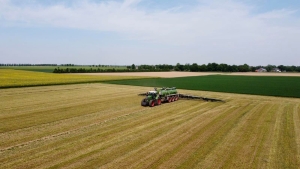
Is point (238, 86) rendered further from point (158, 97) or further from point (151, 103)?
point (151, 103)

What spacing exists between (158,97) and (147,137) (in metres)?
11.6

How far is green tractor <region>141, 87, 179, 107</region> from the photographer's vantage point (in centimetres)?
2446

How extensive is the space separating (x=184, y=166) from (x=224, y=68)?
154189mm

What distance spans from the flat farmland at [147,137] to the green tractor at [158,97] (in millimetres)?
1640

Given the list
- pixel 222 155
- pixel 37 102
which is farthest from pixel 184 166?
pixel 37 102

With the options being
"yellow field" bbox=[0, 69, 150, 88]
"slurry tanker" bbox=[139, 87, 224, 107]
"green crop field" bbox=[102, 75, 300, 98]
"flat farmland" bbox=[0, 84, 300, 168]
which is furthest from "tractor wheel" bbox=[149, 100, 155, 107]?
"yellow field" bbox=[0, 69, 150, 88]

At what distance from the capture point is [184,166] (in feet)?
34.2

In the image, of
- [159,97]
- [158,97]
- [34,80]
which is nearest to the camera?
[158,97]

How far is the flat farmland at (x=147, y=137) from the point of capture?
35.9 feet

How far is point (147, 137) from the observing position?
1428 centimetres

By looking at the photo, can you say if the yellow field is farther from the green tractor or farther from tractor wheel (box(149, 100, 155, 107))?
tractor wheel (box(149, 100, 155, 107))

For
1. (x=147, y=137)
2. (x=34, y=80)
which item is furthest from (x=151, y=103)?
(x=34, y=80)

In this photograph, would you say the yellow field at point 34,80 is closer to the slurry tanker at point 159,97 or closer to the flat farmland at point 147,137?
the flat farmland at point 147,137

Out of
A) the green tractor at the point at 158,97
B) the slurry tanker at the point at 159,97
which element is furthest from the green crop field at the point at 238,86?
the green tractor at the point at 158,97
